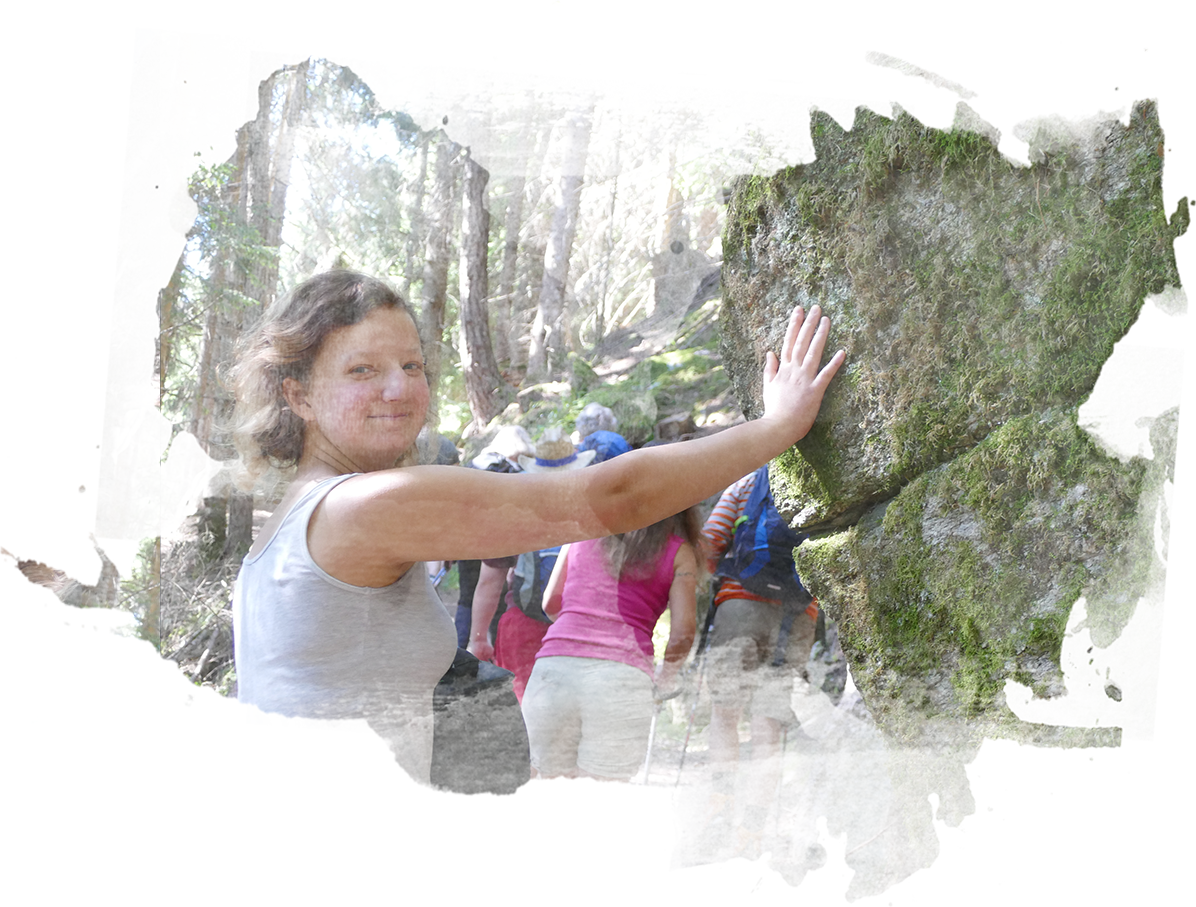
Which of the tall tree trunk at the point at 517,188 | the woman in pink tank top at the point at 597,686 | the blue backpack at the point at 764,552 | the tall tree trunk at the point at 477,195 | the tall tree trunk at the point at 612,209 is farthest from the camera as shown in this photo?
the tall tree trunk at the point at 517,188

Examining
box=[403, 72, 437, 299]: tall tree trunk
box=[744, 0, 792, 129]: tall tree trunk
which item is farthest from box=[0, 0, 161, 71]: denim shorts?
box=[403, 72, 437, 299]: tall tree trunk

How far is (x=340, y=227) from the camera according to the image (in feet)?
55.0

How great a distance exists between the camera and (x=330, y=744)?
6.00 ft

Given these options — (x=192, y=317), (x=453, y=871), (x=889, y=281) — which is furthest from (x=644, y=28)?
(x=889, y=281)

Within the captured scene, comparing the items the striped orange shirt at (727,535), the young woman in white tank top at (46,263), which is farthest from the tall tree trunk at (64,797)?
the striped orange shirt at (727,535)

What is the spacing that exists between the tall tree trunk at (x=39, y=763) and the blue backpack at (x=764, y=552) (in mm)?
3757

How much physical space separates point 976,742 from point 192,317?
7.07 metres

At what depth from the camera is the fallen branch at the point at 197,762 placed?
6.32m

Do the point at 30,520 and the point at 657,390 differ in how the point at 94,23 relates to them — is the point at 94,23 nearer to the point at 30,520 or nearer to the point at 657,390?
the point at 30,520

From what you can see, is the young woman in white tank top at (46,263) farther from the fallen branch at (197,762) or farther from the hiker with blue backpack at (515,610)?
the fallen branch at (197,762)

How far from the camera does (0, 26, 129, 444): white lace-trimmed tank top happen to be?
9.56 ft

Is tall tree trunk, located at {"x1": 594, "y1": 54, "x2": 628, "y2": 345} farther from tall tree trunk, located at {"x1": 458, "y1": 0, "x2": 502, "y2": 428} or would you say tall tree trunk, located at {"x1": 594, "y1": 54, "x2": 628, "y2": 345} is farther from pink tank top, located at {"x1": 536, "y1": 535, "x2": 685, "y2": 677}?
pink tank top, located at {"x1": 536, "y1": 535, "x2": 685, "y2": 677}

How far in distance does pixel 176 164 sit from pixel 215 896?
6.05 metres

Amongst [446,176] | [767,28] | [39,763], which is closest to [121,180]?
[39,763]
